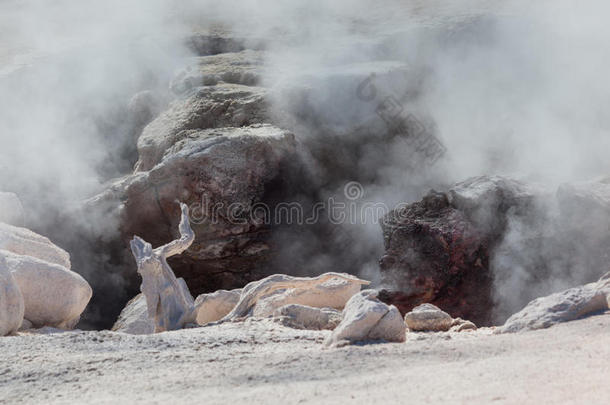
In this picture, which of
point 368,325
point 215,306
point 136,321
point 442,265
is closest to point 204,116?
point 136,321

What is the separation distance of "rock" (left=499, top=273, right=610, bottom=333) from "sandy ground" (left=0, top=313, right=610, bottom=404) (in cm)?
10

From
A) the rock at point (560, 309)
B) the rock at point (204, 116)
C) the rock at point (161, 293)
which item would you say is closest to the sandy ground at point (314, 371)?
the rock at point (560, 309)

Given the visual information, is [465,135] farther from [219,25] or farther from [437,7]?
[219,25]

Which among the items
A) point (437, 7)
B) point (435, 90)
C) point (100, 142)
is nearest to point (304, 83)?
point (435, 90)

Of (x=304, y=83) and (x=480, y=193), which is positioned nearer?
(x=480, y=193)

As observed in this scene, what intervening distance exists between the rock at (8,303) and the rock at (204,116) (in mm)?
3330

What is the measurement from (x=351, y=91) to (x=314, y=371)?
228 inches

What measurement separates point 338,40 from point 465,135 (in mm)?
2122

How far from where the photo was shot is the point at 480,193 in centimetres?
600

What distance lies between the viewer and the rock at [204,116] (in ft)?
25.6

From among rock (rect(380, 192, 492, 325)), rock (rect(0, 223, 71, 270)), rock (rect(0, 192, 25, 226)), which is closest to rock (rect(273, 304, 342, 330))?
rock (rect(380, 192, 492, 325))

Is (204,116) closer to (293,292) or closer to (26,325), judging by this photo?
(293,292)

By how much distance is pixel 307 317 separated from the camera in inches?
175

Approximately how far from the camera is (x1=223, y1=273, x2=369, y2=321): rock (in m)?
5.09
